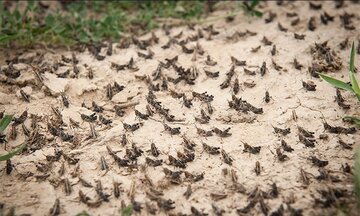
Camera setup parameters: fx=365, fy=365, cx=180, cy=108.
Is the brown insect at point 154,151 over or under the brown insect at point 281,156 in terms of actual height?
under

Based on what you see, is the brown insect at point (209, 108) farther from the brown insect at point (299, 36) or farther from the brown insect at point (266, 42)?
the brown insect at point (299, 36)

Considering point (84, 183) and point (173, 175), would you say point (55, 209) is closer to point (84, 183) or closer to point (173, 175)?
point (84, 183)

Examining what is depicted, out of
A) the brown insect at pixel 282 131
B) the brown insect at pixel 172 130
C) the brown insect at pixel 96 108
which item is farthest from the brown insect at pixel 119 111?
the brown insect at pixel 282 131

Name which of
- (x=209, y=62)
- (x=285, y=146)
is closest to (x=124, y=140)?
(x=285, y=146)

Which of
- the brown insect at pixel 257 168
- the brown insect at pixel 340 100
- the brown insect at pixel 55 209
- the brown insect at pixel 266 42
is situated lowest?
the brown insect at pixel 55 209

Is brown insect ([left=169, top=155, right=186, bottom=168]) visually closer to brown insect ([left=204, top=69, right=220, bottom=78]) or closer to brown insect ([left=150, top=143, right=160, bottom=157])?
brown insect ([left=150, top=143, right=160, bottom=157])

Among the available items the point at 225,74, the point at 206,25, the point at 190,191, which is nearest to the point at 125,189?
the point at 190,191
